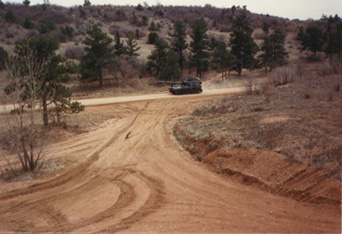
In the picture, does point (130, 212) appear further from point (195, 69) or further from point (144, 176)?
point (195, 69)

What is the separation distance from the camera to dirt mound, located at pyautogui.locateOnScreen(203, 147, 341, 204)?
8164mm

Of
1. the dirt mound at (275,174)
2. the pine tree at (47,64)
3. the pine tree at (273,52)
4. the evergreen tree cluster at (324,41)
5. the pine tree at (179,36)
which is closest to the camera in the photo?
the dirt mound at (275,174)

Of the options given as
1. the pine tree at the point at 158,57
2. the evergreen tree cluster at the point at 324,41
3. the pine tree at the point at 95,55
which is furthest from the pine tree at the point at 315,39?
the pine tree at the point at 95,55

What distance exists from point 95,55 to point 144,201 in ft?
82.8

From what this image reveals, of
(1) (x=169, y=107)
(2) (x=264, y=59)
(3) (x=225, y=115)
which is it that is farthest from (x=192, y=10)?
(3) (x=225, y=115)

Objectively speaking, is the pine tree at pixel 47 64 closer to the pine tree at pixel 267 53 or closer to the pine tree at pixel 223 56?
the pine tree at pixel 223 56

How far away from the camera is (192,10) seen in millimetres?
87562

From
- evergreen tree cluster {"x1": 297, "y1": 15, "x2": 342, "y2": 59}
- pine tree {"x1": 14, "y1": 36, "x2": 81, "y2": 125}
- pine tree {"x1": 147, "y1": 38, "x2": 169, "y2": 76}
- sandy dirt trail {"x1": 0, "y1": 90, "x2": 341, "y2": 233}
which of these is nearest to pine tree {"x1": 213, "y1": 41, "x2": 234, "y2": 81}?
pine tree {"x1": 147, "y1": 38, "x2": 169, "y2": 76}

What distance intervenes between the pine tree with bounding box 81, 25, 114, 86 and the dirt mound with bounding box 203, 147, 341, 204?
72.9 ft

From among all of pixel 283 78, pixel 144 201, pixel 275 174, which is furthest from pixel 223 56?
pixel 144 201

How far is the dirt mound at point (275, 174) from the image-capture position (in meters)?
8.16

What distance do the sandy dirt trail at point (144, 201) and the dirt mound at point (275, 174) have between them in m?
0.32

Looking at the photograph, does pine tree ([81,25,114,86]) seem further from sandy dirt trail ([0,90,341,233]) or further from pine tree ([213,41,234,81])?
sandy dirt trail ([0,90,341,233])

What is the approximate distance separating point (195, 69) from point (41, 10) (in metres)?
39.5
